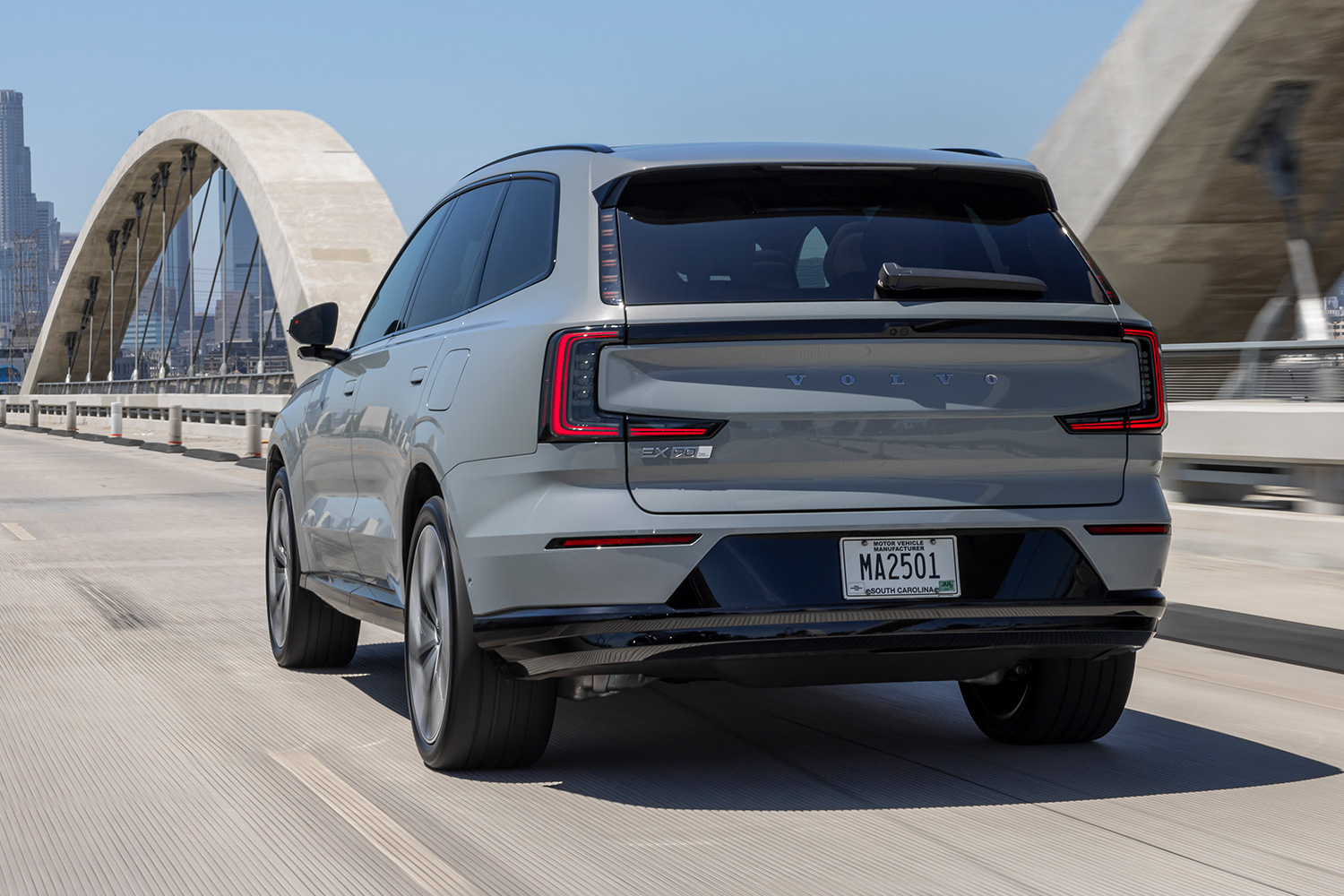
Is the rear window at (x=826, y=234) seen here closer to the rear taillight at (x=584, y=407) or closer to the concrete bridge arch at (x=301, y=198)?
the rear taillight at (x=584, y=407)

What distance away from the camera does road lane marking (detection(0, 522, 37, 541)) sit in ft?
45.1

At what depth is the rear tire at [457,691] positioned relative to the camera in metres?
4.86

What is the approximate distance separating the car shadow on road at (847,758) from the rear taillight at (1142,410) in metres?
1.01

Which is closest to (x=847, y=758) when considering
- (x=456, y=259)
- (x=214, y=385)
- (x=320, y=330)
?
(x=456, y=259)

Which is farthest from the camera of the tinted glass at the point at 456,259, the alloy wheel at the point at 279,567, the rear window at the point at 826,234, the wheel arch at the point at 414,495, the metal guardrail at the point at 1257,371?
the metal guardrail at the point at 1257,371

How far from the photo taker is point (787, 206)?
16.0 feet

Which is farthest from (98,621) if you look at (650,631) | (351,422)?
(650,631)

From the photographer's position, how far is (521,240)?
17.3ft

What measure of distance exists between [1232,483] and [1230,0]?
5579mm

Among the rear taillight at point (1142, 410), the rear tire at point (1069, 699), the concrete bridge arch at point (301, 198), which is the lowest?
the rear tire at point (1069, 699)

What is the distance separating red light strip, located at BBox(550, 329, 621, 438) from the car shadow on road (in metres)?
1.04

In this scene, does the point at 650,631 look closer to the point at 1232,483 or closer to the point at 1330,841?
the point at 1330,841

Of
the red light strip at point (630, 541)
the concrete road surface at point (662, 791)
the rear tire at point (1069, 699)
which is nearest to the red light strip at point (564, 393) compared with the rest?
the red light strip at point (630, 541)

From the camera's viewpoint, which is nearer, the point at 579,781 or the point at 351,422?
the point at 579,781
